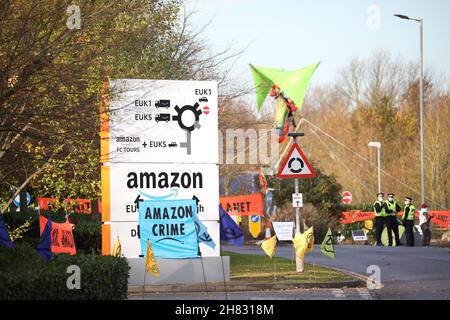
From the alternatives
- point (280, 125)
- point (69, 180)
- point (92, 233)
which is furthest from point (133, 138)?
point (280, 125)

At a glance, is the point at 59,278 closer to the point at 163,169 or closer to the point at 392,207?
the point at 163,169

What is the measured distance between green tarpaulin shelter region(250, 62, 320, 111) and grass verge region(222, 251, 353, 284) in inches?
274

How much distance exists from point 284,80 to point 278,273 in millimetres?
12206

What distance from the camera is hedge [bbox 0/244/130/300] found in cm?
1269

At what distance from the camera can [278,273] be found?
72.6 feet

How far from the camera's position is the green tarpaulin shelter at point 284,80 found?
31453mm

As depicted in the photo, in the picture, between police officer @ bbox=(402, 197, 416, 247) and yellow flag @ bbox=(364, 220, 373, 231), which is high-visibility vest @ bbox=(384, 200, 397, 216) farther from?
yellow flag @ bbox=(364, 220, 373, 231)

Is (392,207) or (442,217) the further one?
(442,217)

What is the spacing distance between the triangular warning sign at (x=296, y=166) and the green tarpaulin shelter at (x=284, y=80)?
9215 mm

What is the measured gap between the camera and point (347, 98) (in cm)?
7350

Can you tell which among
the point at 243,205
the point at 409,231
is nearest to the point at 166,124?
the point at 243,205

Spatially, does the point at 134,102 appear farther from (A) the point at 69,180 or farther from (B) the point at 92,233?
(B) the point at 92,233

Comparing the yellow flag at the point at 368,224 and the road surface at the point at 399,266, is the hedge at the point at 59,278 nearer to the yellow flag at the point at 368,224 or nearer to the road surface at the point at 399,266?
the road surface at the point at 399,266

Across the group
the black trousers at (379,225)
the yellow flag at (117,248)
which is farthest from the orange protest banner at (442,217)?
the yellow flag at (117,248)
